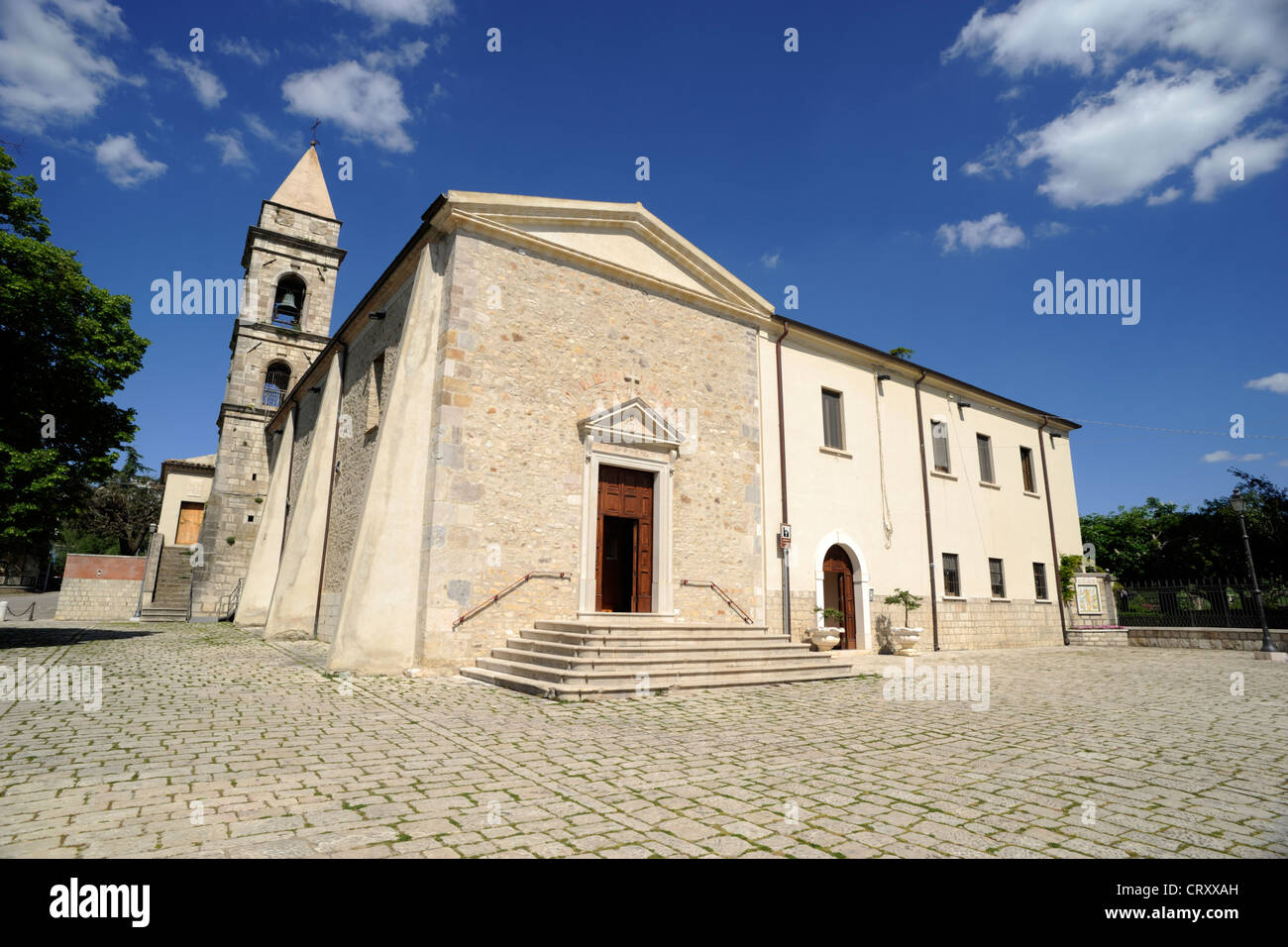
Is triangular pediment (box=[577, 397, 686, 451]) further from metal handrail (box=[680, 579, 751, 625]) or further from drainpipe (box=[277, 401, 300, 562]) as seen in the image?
drainpipe (box=[277, 401, 300, 562])

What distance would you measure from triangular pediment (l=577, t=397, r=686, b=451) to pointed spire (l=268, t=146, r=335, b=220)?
21.6 meters

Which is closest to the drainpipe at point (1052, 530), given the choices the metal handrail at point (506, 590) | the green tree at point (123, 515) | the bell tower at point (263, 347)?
the metal handrail at point (506, 590)

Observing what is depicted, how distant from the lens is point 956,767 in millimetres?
4754

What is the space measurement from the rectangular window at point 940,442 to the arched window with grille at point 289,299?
24.5 m

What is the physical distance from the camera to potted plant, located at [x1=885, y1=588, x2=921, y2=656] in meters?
15.2

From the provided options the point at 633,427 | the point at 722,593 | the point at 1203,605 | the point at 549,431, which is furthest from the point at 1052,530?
the point at 549,431

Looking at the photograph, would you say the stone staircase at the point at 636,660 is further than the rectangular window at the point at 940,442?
No

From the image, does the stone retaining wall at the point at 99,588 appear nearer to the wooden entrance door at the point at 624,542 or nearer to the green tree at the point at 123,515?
the wooden entrance door at the point at 624,542

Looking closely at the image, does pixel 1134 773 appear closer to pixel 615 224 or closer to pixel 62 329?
pixel 615 224

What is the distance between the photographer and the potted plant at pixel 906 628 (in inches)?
598

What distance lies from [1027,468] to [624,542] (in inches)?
648
